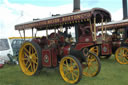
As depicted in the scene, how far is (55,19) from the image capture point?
170 inches

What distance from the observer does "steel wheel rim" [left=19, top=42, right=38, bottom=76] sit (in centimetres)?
489

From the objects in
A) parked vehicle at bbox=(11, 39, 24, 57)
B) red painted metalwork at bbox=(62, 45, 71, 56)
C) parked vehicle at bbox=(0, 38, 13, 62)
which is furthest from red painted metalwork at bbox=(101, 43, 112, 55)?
parked vehicle at bbox=(11, 39, 24, 57)

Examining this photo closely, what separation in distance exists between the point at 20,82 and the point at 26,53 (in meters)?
1.29

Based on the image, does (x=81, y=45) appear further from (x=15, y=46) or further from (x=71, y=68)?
(x=15, y=46)

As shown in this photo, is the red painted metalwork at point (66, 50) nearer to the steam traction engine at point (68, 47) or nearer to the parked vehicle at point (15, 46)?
the steam traction engine at point (68, 47)

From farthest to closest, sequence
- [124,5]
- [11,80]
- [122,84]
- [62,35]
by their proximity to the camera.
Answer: [124,5]
[62,35]
[11,80]
[122,84]

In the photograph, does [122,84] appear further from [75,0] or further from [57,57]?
[75,0]

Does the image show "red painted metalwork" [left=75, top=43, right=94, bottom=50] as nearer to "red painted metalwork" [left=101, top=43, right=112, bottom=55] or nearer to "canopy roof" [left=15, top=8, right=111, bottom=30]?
"canopy roof" [left=15, top=8, right=111, bottom=30]

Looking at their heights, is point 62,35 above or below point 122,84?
above

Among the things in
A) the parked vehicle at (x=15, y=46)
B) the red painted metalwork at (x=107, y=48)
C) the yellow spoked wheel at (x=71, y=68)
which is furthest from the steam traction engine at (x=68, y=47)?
the parked vehicle at (x=15, y=46)

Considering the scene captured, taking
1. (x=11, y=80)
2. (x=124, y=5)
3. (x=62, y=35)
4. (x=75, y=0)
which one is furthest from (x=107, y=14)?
(x=124, y=5)

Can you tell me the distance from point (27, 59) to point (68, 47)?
162 cm

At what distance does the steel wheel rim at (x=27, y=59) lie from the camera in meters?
4.89

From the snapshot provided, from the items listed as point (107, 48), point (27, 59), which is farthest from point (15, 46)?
point (107, 48)
